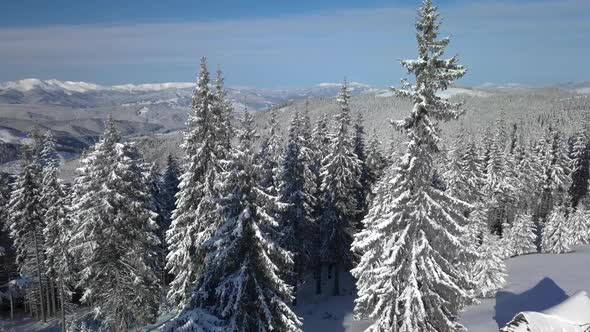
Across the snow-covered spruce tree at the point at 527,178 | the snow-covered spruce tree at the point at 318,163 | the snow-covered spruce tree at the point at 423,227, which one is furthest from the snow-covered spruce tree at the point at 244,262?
the snow-covered spruce tree at the point at 527,178

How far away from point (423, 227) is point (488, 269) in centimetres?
1979

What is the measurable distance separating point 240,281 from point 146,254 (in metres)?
9.66

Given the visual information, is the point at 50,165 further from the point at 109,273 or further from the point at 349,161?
the point at 349,161

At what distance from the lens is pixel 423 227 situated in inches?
649

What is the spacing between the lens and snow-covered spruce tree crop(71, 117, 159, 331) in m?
21.8

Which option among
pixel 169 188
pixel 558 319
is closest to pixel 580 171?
pixel 558 319

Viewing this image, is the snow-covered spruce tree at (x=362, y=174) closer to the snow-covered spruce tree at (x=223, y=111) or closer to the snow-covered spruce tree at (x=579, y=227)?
the snow-covered spruce tree at (x=223, y=111)

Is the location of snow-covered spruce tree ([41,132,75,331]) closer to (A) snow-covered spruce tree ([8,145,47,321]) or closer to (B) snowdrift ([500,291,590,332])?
(A) snow-covered spruce tree ([8,145,47,321])

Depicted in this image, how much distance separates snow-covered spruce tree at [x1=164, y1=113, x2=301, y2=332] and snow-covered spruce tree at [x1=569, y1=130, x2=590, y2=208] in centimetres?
6382

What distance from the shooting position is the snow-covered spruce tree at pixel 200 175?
2177 centimetres

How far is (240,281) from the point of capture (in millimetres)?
17375

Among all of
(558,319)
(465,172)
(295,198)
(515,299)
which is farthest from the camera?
(465,172)

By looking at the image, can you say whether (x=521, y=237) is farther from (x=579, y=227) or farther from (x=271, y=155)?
(x=271, y=155)

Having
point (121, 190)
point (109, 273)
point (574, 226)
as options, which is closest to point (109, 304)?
point (109, 273)
